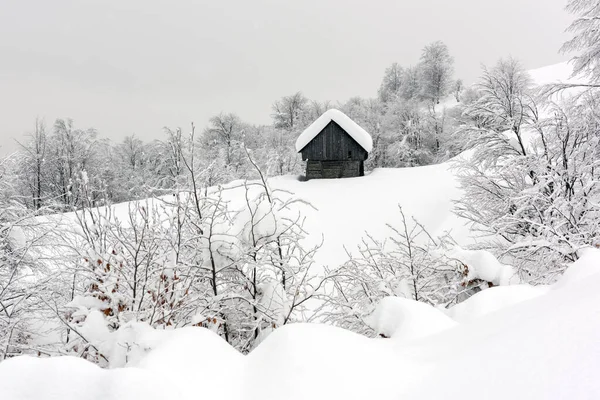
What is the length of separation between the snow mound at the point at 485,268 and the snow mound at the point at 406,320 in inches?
89.6

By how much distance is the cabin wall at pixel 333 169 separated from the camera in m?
22.2

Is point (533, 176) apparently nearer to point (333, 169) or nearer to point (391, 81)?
point (333, 169)

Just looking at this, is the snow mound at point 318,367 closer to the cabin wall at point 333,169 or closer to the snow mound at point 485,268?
the snow mound at point 485,268

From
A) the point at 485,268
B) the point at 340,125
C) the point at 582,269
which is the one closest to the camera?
the point at 582,269

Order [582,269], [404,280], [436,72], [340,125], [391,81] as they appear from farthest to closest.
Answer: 1. [391,81]
2. [436,72]
3. [340,125]
4. [404,280]
5. [582,269]

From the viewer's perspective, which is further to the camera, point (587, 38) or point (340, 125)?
point (340, 125)

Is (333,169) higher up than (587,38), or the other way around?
(587,38)

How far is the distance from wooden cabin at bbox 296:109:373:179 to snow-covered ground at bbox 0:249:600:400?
19806 millimetres

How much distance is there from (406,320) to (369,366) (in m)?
0.97

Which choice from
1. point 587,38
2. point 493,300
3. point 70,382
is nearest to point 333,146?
point 587,38

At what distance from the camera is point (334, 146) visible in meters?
21.8

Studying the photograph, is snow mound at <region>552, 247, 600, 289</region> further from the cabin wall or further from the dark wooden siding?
the cabin wall

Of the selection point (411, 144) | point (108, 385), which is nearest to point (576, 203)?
point (108, 385)

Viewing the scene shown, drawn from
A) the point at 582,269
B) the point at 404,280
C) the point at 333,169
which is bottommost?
the point at 404,280
